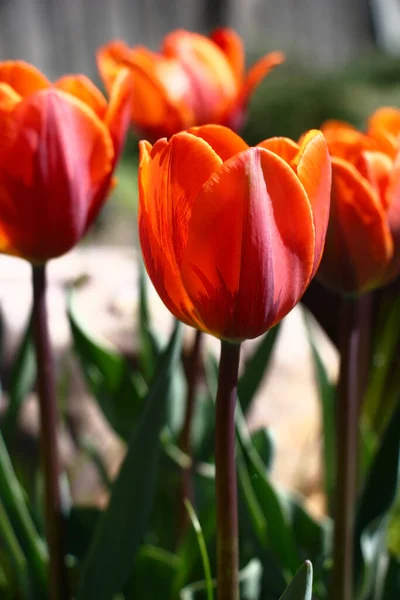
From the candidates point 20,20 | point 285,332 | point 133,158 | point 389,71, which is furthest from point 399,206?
point 20,20

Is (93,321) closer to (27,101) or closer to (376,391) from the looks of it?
(376,391)

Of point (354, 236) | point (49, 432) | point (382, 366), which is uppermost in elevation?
point (354, 236)

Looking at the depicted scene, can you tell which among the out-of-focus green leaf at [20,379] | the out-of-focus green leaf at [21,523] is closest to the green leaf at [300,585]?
the out-of-focus green leaf at [21,523]

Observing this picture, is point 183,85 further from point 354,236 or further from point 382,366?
point 382,366

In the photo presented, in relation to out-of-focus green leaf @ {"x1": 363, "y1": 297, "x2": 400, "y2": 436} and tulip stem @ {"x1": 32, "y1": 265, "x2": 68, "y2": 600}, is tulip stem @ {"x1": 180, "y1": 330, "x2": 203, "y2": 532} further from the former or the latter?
out-of-focus green leaf @ {"x1": 363, "y1": 297, "x2": 400, "y2": 436}

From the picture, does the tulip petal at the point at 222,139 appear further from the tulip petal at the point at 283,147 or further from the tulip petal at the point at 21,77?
the tulip petal at the point at 21,77

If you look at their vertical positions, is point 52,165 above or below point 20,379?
Answer: above

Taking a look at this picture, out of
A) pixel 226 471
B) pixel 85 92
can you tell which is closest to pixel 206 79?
pixel 85 92
